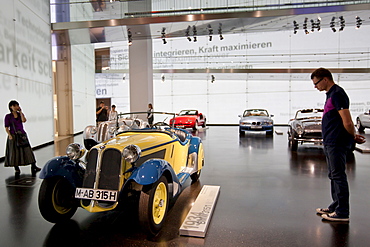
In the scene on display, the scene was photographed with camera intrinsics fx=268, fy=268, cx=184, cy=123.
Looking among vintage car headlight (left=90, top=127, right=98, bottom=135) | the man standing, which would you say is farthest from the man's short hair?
vintage car headlight (left=90, top=127, right=98, bottom=135)

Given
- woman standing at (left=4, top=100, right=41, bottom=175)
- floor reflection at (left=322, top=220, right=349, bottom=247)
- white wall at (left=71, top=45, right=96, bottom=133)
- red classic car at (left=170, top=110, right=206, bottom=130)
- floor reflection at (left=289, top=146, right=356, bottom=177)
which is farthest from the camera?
red classic car at (left=170, top=110, right=206, bottom=130)

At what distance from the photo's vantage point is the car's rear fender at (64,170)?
2885mm

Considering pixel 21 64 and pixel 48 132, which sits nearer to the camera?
pixel 21 64

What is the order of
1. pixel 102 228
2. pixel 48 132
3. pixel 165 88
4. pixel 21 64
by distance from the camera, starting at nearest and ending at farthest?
pixel 102 228, pixel 21 64, pixel 48 132, pixel 165 88

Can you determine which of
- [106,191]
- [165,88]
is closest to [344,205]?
[106,191]

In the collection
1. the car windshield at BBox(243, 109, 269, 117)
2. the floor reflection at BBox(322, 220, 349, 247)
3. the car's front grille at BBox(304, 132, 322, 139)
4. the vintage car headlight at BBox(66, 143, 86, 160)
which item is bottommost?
the floor reflection at BBox(322, 220, 349, 247)

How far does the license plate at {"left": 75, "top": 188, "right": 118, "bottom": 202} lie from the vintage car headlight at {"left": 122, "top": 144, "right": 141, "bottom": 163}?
0.34m

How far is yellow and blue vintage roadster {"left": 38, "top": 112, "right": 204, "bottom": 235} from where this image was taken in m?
2.60

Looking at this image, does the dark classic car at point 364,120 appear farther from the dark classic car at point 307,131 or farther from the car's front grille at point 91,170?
the car's front grille at point 91,170

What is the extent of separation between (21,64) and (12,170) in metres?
3.66

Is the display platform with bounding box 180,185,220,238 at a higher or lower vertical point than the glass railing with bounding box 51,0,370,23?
lower

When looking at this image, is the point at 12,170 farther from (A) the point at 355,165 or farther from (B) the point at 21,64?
(A) the point at 355,165

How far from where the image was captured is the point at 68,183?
10.1 ft

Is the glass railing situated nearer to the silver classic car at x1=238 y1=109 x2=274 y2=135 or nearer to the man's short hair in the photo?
the silver classic car at x1=238 y1=109 x2=274 y2=135
